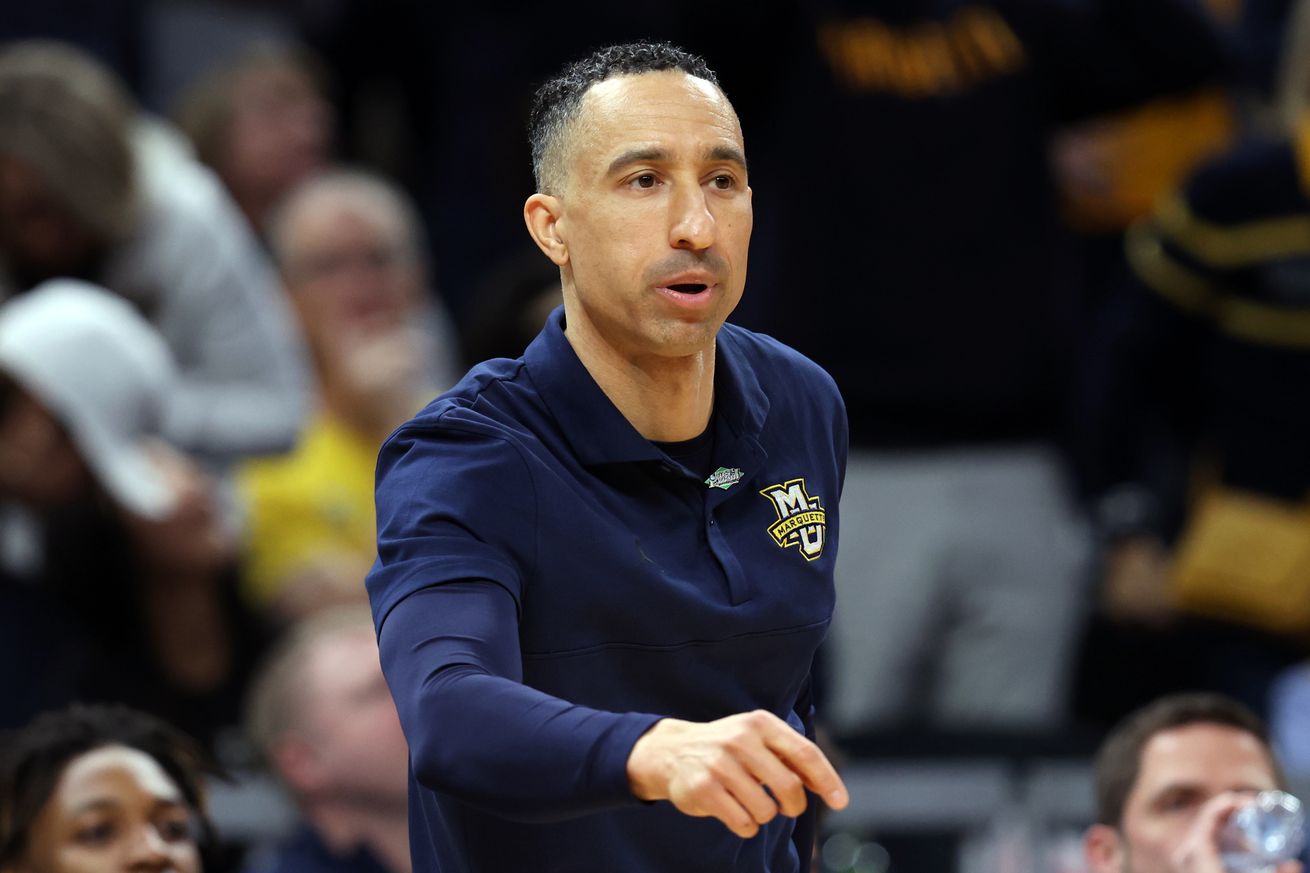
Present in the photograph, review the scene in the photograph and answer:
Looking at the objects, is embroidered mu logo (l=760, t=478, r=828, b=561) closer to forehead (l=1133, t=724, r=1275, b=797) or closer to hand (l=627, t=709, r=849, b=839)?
hand (l=627, t=709, r=849, b=839)

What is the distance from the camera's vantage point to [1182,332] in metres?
5.98

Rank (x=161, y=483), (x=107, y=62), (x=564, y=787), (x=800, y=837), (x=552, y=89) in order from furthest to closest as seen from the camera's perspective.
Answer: (x=107, y=62)
(x=161, y=483)
(x=800, y=837)
(x=552, y=89)
(x=564, y=787)

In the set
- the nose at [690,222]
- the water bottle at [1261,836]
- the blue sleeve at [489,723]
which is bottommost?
the blue sleeve at [489,723]

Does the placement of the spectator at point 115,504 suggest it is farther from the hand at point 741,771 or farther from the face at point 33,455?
the hand at point 741,771

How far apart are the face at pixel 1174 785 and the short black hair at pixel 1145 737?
0.05 feet

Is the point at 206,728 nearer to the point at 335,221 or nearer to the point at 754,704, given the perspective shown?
the point at 335,221

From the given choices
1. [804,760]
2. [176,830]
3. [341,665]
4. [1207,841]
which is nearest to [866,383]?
[341,665]

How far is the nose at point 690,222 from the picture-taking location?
2.42 m

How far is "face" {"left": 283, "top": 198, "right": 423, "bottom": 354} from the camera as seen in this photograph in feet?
21.5

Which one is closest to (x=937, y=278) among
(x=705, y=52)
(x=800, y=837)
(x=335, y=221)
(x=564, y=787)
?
(x=705, y=52)

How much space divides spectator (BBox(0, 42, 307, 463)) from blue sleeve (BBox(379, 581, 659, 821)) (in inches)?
138

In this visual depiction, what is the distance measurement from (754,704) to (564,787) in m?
0.46

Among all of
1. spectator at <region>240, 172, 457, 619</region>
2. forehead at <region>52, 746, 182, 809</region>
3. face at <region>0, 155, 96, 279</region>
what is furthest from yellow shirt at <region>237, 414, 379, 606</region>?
forehead at <region>52, 746, 182, 809</region>

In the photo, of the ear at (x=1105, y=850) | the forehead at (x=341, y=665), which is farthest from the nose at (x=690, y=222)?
the forehead at (x=341, y=665)
